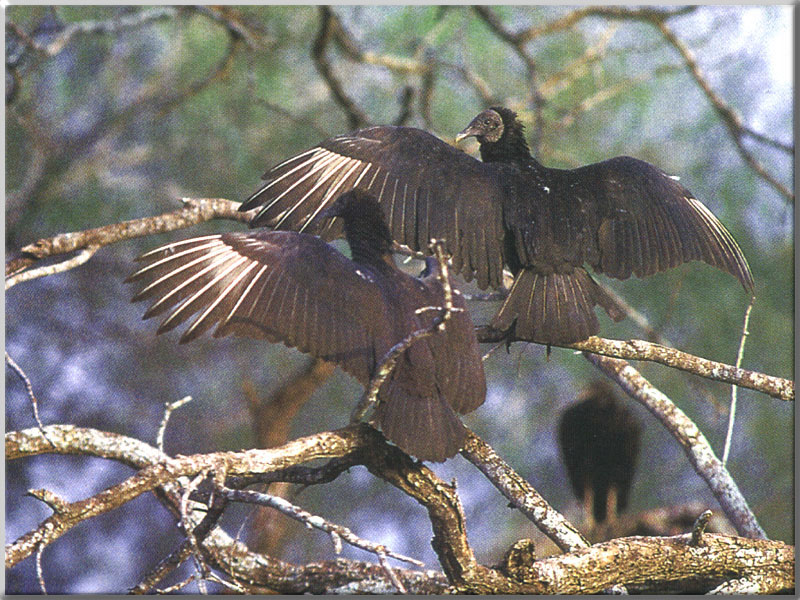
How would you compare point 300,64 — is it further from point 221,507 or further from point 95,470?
point 221,507

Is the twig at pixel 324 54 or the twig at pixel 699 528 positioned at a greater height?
the twig at pixel 324 54

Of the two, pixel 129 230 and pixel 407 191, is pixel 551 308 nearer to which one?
pixel 407 191

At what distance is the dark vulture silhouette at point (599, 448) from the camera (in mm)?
4051

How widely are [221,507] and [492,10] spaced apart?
3.53 meters

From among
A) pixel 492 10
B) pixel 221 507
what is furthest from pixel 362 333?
pixel 492 10

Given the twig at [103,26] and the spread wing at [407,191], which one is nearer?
the spread wing at [407,191]

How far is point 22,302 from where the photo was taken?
4746mm

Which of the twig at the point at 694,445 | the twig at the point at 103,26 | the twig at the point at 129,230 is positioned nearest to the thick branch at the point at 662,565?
the twig at the point at 694,445

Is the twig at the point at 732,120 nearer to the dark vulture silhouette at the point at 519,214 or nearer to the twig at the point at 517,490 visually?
the dark vulture silhouette at the point at 519,214

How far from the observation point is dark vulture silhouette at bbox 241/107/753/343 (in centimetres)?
235

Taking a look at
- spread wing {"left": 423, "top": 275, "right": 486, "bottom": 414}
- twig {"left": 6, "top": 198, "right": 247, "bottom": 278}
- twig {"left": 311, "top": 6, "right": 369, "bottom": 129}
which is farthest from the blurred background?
spread wing {"left": 423, "top": 275, "right": 486, "bottom": 414}

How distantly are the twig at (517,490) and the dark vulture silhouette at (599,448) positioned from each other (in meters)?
1.97

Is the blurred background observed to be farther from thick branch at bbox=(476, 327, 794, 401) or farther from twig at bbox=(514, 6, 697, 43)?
thick branch at bbox=(476, 327, 794, 401)

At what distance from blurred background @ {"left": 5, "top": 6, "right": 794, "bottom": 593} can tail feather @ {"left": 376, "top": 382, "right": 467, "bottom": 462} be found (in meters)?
2.02
